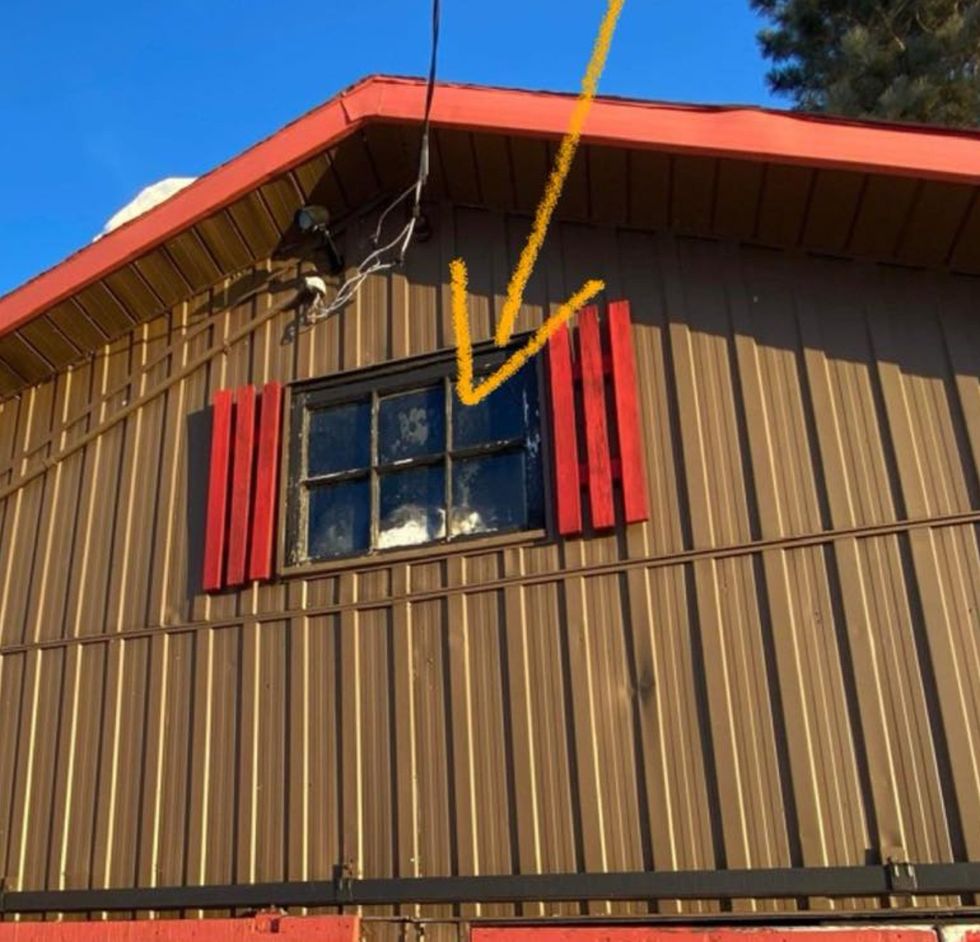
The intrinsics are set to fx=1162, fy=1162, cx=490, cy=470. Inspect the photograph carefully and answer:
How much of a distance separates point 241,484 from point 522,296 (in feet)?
6.07

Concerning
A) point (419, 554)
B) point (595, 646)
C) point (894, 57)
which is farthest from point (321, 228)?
→ point (894, 57)

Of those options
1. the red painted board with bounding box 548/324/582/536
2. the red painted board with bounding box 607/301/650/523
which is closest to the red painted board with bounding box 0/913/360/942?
the red painted board with bounding box 548/324/582/536

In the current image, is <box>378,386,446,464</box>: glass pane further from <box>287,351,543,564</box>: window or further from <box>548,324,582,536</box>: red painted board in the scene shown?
<box>548,324,582,536</box>: red painted board

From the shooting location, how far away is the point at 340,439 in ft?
21.1

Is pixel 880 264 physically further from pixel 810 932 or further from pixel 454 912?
pixel 454 912

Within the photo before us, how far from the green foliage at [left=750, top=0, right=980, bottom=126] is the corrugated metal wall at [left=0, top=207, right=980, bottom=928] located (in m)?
9.81

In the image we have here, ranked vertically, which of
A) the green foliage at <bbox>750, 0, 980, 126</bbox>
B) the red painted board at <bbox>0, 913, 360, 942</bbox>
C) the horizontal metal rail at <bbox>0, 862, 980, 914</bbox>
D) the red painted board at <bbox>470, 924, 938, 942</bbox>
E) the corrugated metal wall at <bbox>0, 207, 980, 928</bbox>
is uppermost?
the green foliage at <bbox>750, 0, 980, 126</bbox>

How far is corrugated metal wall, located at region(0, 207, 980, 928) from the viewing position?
4.81 m

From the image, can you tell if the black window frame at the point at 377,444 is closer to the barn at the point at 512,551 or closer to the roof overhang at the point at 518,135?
the barn at the point at 512,551

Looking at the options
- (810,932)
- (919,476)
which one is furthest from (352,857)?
(919,476)

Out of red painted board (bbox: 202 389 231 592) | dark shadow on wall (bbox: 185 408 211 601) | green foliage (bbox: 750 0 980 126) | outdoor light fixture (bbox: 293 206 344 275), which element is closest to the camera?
red painted board (bbox: 202 389 231 592)

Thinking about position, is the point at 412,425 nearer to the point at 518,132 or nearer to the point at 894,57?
the point at 518,132

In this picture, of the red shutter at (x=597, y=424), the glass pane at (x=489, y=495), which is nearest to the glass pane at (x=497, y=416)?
the glass pane at (x=489, y=495)

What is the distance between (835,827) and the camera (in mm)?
4637
